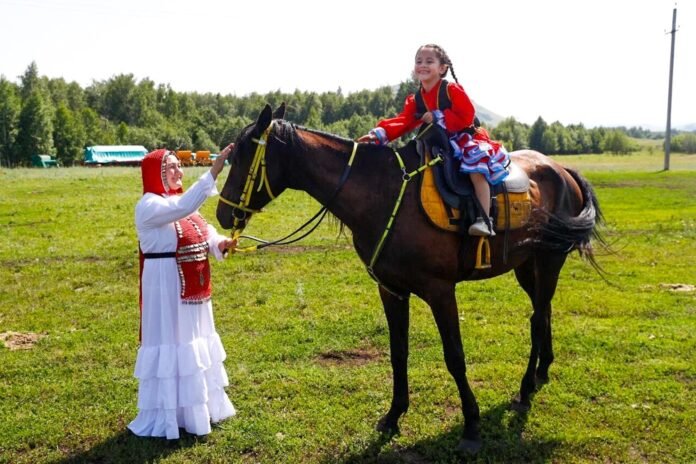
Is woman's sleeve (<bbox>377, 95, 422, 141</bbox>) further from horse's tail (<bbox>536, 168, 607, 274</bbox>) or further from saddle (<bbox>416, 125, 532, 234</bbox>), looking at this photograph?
horse's tail (<bbox>536, 168, 607, 274</bbox>)

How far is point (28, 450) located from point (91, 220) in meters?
12.5

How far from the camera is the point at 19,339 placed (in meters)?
6.92

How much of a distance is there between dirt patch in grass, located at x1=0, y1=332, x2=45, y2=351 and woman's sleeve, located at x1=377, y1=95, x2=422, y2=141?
521 cm

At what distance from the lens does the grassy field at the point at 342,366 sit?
4.44 m

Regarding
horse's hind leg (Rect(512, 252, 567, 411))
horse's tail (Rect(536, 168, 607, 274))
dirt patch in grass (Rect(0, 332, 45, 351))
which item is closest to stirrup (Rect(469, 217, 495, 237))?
horse's tail (Rect(536, 168, 607, 274))

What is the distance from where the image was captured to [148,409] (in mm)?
4539

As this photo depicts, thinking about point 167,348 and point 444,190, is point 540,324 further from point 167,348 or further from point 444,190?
point 167,348

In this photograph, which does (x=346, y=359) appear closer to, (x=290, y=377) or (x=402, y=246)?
(x=290, y=377)

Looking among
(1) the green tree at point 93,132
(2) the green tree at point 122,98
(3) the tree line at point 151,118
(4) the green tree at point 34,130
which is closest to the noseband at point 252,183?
(3) the tree line at point 151,118

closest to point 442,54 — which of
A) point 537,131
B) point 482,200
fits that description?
point 482,200

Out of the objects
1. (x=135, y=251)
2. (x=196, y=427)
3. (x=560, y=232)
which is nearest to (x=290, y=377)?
(x=196, y=427)

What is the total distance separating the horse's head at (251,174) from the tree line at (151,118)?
149 feet

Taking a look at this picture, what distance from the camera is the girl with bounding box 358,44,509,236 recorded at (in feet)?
13.7

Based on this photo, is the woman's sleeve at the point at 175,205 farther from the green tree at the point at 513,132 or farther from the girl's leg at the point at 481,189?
the green tree at the point at 513,132
